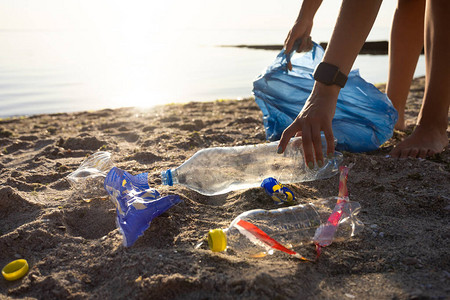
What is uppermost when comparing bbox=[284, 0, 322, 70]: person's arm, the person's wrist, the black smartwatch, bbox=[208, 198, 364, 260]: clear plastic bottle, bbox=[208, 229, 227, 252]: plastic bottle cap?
bbox=[284, 0, 322, 70]: person's arm

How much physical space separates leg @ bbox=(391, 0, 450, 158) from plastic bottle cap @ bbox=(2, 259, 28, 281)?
1.87 metres

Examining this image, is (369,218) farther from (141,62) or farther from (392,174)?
(141,62)

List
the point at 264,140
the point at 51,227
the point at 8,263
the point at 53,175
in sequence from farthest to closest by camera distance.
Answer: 1. the point at 264,140
2. the point at 53,175
3. the point at 51,227
4. the point at 8,263

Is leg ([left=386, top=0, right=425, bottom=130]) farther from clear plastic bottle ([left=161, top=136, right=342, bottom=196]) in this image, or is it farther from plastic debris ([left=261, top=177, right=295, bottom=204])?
plastic debris ([left=261, top=177, right=295, bottom=204])

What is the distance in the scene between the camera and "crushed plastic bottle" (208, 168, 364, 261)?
129 cm

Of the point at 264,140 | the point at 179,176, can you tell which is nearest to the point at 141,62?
the point at 264,140

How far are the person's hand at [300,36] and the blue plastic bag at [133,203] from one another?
1209 millimetres

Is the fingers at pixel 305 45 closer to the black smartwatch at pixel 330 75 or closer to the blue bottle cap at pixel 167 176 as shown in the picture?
the black smartwatch at pixel 330 75

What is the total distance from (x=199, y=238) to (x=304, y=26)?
4.76ft

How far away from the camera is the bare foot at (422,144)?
2.18 m

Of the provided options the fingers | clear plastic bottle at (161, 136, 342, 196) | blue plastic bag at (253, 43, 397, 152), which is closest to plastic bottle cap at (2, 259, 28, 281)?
clear plastic bottle at (161, 136, 342, 196)

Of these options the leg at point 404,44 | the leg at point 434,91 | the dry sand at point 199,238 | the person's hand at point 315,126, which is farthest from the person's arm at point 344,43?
the leg at point 404,44

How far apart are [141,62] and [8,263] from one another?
802cm

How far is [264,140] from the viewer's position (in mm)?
2707
